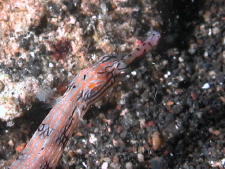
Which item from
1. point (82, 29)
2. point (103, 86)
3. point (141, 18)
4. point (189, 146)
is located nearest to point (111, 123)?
point (103, 86)

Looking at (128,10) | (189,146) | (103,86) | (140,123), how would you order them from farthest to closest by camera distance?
(128,10) < (140,123) < (189,146) < (103,86)

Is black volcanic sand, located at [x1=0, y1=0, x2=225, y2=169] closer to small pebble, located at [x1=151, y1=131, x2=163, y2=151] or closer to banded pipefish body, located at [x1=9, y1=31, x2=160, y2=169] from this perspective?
small pebble, located at [x1=151, y1=131, x2=163, y2=151]

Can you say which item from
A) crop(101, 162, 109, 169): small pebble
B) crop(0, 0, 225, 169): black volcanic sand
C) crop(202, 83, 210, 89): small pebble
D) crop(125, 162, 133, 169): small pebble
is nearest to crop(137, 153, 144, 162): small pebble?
crop(0, 0, 225, 169): black volcanic sand

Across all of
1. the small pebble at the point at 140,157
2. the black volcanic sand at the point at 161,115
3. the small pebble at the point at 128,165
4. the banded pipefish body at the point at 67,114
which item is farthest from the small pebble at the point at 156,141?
the banded pipefish body at the point at 67,114

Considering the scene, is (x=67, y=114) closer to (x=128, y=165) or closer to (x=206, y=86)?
(x=128, y=165)

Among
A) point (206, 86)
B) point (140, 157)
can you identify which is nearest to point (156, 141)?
point (140, 157)

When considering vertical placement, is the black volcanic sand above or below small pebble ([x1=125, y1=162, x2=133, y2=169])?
above

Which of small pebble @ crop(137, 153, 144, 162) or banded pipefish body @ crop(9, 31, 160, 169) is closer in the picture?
banded pipefish body @ crop(9, 31, 160, 169)

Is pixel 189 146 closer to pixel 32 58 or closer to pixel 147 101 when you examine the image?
pixel 147 101
